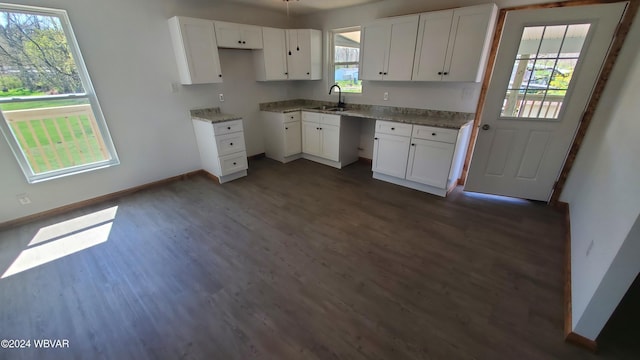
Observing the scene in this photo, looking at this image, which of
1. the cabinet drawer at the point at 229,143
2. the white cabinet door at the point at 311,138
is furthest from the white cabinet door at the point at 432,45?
the cabinet drawer at the point at 229,143

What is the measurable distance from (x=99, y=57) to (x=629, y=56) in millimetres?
5471

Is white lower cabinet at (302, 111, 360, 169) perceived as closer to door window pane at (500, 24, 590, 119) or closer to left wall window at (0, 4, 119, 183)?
door window pane at (500, 24, 590, 119)

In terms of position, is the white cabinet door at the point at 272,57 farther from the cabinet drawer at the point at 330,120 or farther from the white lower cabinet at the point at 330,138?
the cabinet drawer at the point at 330,120

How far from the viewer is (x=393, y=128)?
344cm

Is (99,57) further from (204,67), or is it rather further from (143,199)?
(143,199)

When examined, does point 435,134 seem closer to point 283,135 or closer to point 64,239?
point 283,135

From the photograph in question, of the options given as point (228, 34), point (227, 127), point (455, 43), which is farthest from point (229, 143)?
point (455, 43)

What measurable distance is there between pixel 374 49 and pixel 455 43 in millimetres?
1056

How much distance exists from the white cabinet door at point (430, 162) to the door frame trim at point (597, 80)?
1.71ft

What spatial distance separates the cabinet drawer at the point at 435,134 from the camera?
3.00 meters

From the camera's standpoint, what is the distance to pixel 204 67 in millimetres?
3436

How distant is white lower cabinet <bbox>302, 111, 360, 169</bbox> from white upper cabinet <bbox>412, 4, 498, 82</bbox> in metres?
1.36

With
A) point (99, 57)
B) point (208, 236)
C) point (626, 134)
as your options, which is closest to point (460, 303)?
point (626, 134)

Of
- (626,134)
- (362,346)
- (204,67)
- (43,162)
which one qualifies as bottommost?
(362,346)
